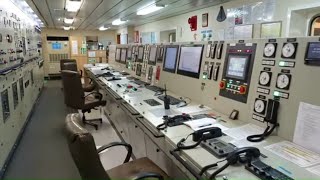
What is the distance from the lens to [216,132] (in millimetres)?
1478

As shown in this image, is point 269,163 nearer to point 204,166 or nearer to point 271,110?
point 204,166

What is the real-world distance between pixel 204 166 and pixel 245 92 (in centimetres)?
78

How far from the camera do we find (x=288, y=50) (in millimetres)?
1433

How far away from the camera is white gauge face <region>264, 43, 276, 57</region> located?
60.5 inches

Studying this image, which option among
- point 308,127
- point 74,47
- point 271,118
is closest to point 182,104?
point 271,118

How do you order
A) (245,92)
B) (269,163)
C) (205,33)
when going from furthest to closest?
(205,33) → (245,92) → (269,163)

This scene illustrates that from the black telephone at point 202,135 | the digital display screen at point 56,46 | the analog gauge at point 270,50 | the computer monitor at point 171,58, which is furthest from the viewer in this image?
the digital display screen at point 56,46

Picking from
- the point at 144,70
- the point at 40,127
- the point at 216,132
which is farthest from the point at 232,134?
the point at 40,127

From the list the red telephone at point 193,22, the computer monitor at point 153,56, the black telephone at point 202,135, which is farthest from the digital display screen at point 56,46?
the black telephone at point 202,135

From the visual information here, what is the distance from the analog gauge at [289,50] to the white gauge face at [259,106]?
1.07 feet

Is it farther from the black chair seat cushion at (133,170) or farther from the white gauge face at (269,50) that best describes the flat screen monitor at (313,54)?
the black chair seat cushion at (133,170)

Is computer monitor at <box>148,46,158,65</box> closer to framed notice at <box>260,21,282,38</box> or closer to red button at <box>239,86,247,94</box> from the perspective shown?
red button at <box>239,86,247,94</box>

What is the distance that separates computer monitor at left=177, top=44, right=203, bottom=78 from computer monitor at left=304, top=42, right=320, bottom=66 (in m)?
1.04

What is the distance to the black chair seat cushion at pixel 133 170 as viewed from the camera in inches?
65.2
